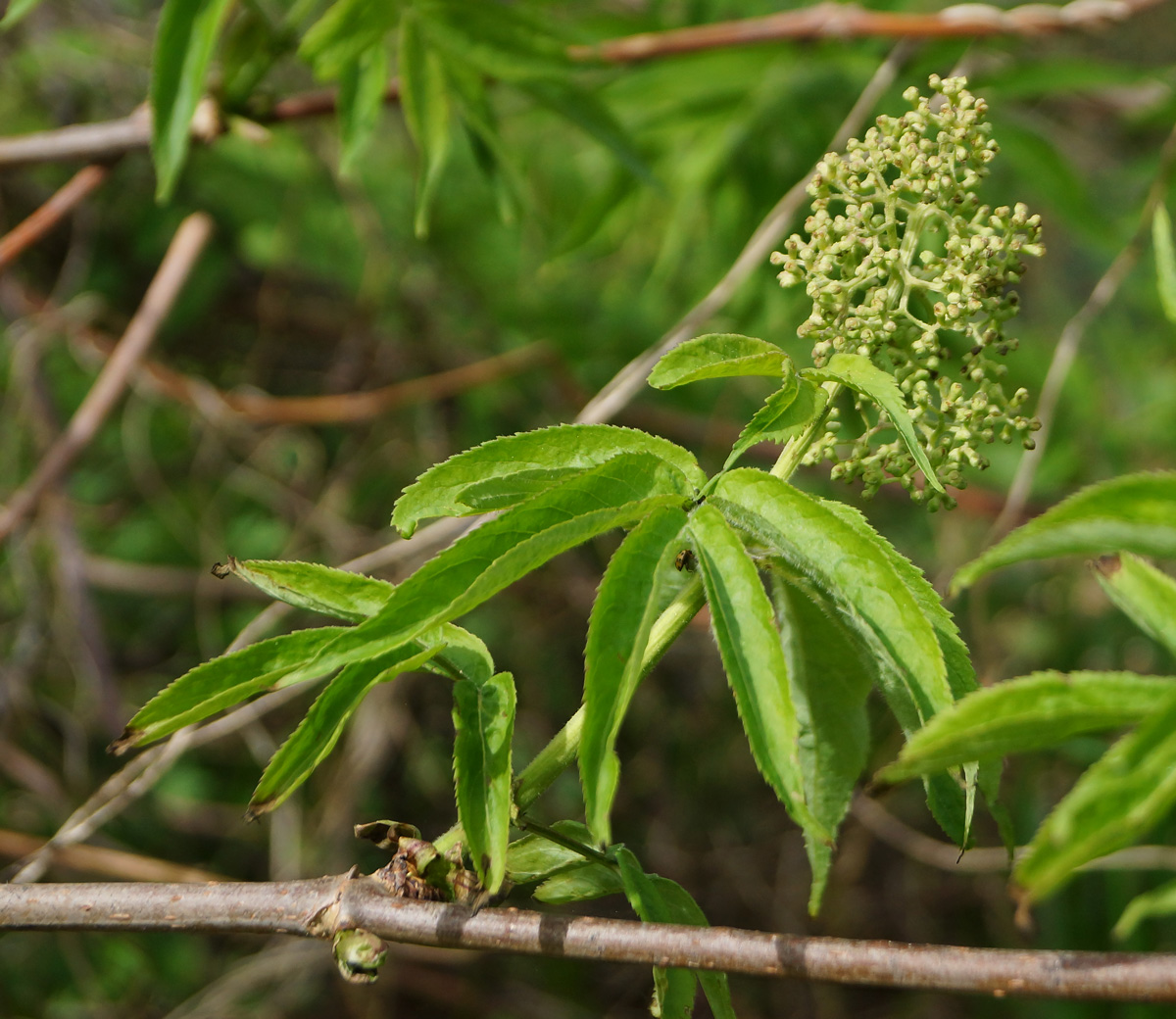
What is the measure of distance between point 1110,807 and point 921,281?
0.58 metres

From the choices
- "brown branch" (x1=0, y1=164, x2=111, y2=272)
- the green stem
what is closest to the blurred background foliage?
"brown branch" (x1=0, y1=164, x2=111, y2=272)

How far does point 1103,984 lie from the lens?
2.58 ft

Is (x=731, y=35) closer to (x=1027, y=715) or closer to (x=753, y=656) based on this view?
(x=753, y=656)

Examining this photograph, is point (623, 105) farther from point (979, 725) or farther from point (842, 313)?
point (979, 725)

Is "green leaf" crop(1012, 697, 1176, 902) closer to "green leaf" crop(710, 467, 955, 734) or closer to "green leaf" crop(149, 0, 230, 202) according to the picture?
"green leaf" crop(710, 467, 955, 734)

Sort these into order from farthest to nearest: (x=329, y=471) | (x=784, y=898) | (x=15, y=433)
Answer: (x=784, y=898) < (x=329, y=471) < (x=15, y=433)

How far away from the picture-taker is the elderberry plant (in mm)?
854

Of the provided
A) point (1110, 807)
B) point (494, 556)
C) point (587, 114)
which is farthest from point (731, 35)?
point (1110, 807)

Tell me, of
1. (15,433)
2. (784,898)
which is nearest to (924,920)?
(784,898)

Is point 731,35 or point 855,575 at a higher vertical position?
point 731,35

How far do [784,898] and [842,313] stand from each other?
3248 mm

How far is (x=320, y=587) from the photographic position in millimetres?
1022

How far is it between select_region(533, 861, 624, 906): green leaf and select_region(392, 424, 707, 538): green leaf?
385mm

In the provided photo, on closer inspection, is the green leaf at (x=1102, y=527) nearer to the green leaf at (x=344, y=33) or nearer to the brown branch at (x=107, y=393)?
the green leaf at (x=344, y=33)
